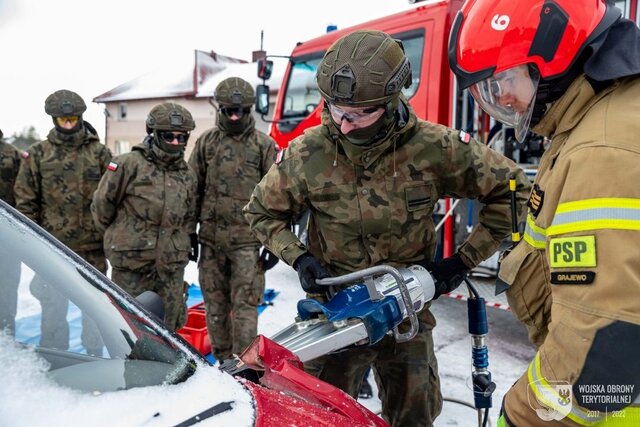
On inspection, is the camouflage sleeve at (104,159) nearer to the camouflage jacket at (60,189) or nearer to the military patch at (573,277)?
the camouflage jacket at (60,189)

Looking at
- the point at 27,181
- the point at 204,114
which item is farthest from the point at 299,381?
the point at 204,114

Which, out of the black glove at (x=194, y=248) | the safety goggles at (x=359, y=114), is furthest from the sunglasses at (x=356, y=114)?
the black glove at (x=194, y=248)

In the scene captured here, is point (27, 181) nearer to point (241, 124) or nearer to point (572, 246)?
point (241, 124)

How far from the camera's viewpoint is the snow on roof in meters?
26.3

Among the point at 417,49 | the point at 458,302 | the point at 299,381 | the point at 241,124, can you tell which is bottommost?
the point at 458,302

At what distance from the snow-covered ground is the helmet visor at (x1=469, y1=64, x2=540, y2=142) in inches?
83.2

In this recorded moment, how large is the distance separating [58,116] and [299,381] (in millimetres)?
3414

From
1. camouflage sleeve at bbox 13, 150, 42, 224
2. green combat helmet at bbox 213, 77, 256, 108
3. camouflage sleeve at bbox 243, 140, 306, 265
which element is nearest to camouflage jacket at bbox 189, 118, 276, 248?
green combat helmet at bbox 213, 77, 256, 108

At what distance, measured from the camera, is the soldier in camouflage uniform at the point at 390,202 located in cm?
213

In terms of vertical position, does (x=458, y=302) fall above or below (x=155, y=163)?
below

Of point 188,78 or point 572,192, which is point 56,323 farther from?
point 188,78

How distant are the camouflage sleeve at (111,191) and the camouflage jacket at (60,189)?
2.25ft

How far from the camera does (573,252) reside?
1046mm

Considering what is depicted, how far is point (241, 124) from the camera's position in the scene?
13.0 ft
